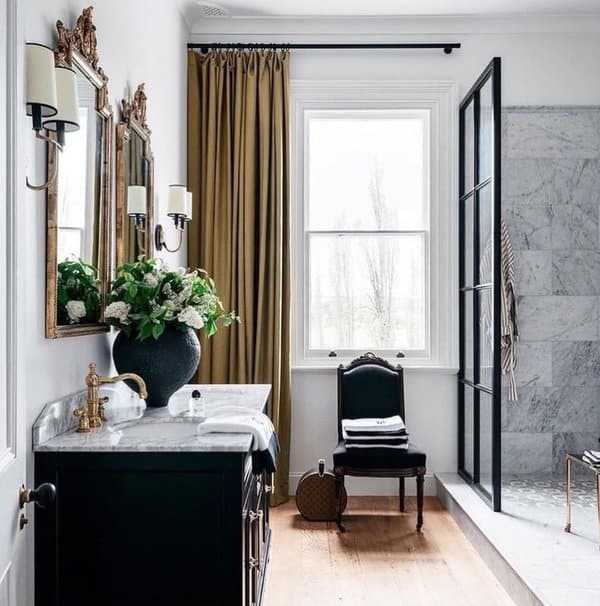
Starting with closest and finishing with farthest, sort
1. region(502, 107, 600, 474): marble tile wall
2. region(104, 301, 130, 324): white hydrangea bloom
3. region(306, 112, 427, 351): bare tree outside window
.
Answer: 1. region(104, 301, 130, 324): white hydrangea bloom
2. region(502, 107, 600, 474): marble tile wall
3. region(306, 112, 427, 351): bare tree outside window

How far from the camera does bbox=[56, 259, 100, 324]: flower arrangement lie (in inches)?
85.3

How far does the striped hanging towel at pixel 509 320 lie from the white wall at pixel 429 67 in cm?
35

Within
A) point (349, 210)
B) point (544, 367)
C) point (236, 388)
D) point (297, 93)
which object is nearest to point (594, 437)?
point (544, 367)

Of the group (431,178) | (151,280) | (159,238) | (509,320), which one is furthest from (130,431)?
(431,178)

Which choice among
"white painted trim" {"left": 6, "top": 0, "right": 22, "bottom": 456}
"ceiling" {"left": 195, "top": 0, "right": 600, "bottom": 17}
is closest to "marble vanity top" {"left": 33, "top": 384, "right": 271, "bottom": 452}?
"white painted trim" {"left": 6, "top": 0, "right": 22, "bottom": 456}

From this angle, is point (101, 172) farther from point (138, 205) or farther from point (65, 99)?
point (65, 99)

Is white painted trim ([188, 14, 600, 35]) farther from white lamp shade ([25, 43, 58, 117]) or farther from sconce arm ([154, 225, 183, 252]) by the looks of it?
white lamp shade ([25, 43, 58, 117])

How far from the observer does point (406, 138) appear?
4.42 metres

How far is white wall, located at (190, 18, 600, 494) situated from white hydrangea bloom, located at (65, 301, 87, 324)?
2.18m

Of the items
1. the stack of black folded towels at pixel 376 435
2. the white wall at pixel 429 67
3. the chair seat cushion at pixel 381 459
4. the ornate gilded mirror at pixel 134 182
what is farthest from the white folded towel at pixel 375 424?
the ornate gilded mirror at pixel 134 182

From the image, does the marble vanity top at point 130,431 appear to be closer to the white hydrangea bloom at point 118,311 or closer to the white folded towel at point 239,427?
the white folded towel at point 239,427

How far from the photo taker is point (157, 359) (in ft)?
8.26

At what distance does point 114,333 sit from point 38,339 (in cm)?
81

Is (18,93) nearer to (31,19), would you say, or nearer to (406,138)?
(31,19)
